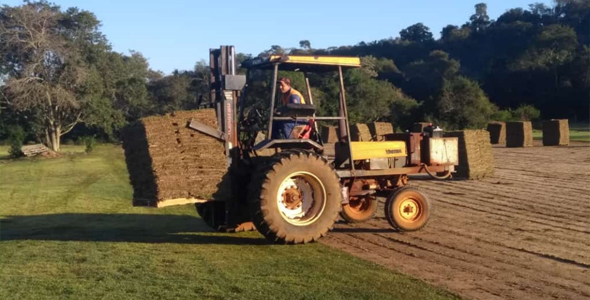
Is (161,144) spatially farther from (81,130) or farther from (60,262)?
(81,130)

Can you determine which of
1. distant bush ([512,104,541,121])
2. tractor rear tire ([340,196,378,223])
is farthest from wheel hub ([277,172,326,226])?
distant bush ([512,104,541,121])

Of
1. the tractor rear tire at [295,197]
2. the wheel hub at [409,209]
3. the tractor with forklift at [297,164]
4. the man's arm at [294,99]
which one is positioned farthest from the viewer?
the wheel hub at [409,209]

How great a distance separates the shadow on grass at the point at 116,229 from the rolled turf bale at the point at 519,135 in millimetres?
24937

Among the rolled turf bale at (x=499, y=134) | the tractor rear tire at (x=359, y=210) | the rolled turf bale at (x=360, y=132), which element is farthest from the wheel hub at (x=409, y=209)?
the rolled turf bale at (x=499, y=134)

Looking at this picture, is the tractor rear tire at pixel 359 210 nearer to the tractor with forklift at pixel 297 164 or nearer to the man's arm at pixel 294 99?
the tractor with forklift at pixel 297 164

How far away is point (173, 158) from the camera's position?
10039mm

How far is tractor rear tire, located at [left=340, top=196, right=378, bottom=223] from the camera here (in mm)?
12930

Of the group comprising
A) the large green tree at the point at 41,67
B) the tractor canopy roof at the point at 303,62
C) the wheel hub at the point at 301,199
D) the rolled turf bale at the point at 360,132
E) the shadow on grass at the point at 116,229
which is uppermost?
the large green tree at the point at 41,67

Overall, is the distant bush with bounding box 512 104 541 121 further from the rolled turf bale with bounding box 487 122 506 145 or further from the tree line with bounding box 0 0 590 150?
the rolled turf bale with bounding box 487 122 506 145

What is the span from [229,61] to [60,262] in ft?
12.7

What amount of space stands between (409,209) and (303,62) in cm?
311

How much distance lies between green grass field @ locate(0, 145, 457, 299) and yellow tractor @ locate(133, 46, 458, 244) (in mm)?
461

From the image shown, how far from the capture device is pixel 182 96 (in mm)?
65875

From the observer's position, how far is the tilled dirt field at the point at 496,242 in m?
8.20
